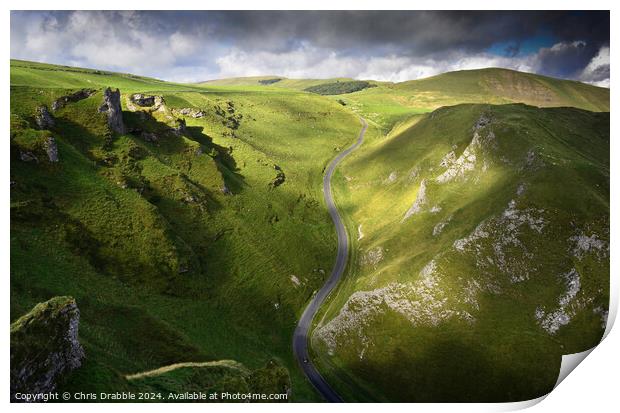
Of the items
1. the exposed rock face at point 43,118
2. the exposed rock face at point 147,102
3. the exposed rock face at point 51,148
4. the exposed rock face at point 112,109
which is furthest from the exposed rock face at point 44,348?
the exposed rock face at point 147,102

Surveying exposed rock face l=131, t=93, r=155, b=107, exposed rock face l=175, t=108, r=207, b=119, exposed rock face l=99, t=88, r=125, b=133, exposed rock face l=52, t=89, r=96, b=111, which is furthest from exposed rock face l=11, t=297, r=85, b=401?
exposed rock face l=175, t=108, r=207, b=119

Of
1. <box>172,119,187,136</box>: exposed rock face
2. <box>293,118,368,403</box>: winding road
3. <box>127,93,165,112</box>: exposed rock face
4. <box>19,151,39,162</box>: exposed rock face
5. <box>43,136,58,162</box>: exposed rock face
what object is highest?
<box>127,93,165,112</box>: exposed rock face

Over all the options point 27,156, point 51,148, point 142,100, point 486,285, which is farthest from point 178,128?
point 486,285

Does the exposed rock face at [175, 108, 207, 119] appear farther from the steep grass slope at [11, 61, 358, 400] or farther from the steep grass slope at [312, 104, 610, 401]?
the steep grass slope at [312, 104, 610, 401]

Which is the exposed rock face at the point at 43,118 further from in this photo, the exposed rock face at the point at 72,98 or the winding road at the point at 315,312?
the winding road at the point at 315,312

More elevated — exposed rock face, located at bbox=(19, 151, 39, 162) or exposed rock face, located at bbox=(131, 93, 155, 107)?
exposed rock face, located at bbox=(131, 93, 155, 107)

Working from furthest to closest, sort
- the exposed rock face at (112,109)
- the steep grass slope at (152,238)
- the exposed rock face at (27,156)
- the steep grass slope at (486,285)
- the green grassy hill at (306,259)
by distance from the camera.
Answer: the exposed rock face at (112,109) < the exposed rock face at (27,156) < the steep grass slope at (486,285) < the green grassy hill at (306,259) < the steep grass slope at (152,238)

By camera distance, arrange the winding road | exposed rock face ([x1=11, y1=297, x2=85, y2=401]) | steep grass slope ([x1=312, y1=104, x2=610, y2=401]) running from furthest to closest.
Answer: the winding road
steep grass slope ([x1=312, y1=104, x2=610, y2=401])
exposed rock face ([x1=11, y1=297, x2=85, y2=401])
